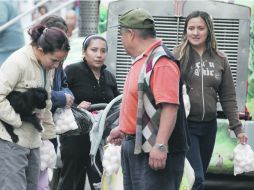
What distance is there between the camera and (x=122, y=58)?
361 inches

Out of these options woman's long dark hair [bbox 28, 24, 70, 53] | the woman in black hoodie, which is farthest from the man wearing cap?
the woman in black hoodie

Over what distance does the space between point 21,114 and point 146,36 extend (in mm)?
1138

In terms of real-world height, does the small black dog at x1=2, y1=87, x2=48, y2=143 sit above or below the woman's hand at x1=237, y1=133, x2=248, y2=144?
above

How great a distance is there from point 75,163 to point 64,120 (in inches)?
36.0

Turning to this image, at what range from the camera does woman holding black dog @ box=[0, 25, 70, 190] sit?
6.32 meters

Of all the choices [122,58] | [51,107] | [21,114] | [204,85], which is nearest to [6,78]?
[21,114]

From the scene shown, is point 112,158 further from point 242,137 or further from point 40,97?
point 242,137

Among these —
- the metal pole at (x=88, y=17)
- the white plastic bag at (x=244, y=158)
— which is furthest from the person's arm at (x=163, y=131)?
the metal pole at (x=88, y=17)

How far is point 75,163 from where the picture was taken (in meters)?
8.12

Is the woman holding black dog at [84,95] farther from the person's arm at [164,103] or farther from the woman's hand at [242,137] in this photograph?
the person's arm at [164,103]

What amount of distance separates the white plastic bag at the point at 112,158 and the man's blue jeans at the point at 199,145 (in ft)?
2.10

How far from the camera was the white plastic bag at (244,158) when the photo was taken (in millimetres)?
7609

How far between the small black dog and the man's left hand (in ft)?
3.65

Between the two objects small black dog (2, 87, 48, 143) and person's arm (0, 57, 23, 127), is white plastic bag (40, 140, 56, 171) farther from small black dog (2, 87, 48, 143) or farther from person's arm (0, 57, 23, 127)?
person's arm (0, 57, 23, 127)
